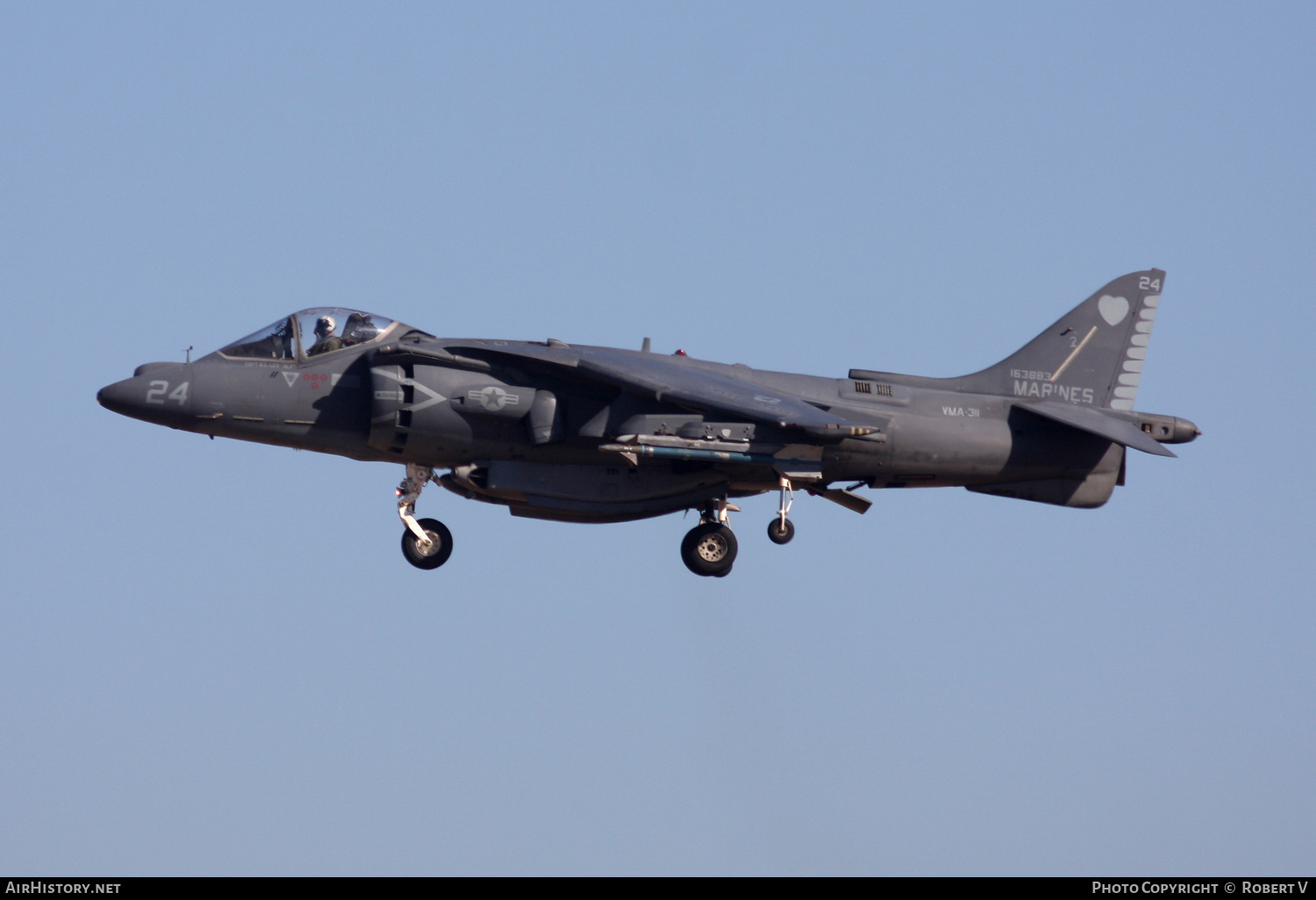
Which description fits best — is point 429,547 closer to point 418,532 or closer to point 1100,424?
point 418,532

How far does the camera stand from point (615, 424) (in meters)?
24.8

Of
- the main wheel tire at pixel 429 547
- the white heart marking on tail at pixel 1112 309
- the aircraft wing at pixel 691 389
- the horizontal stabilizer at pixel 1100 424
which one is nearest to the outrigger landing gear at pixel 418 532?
the main wheel tire at pixel 429 547

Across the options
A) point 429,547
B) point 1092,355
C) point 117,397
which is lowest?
point 429,547

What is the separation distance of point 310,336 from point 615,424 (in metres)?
4.29

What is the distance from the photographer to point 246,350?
1001 inches

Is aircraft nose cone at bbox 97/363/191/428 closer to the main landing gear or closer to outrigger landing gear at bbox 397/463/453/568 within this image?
outrigger landing gear at bbox 397/463/453/568

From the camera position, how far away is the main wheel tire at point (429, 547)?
26109 mm

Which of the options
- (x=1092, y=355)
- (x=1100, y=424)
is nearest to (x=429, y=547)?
(x=1100, y=424)

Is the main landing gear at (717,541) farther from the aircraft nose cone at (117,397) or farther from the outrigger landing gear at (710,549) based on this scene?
the aircraft nose cone at (117,397)

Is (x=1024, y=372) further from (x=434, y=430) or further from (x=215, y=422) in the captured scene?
(x=215, y=422)

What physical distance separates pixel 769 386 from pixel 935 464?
8.19ft

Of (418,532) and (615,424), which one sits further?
(418,532)

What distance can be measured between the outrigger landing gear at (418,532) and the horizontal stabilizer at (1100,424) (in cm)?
822
